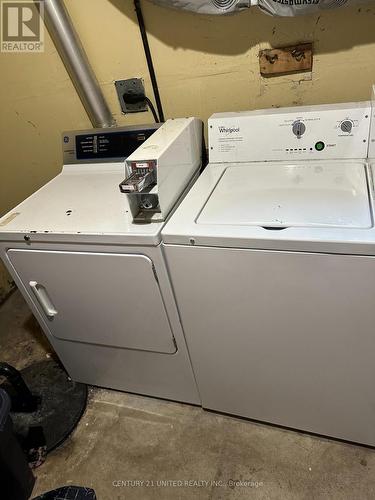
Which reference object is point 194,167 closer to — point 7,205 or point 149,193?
point 149,193

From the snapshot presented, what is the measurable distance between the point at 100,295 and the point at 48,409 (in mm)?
796

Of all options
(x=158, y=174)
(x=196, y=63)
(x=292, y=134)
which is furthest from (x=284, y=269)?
(x=196, y=63)

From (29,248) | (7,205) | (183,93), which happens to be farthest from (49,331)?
(183,93)

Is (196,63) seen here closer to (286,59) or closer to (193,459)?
(286,59)

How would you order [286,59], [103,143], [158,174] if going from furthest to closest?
[103,143], [286,59], [158,174]

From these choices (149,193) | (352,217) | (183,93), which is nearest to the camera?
(352,217)

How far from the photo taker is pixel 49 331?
1.60m

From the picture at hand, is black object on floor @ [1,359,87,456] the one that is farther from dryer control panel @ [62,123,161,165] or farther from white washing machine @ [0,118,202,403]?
dryer control panel @ [62,123,161,165]

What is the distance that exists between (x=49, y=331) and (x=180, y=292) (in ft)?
2.52

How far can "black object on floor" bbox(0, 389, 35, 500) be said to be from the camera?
4.03 ft

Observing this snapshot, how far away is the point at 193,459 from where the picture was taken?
1463 mm

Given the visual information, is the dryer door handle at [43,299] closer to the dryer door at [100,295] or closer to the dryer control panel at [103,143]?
the dryer door at [100,295]

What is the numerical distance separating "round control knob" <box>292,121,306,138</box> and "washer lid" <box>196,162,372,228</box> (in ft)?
0.37

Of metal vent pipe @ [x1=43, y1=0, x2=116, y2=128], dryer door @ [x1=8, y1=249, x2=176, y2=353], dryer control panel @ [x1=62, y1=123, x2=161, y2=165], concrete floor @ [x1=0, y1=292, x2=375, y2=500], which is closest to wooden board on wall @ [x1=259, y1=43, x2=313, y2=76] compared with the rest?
dryer control panel @ [x1=62, y1=123, x2=161, y2=165]
